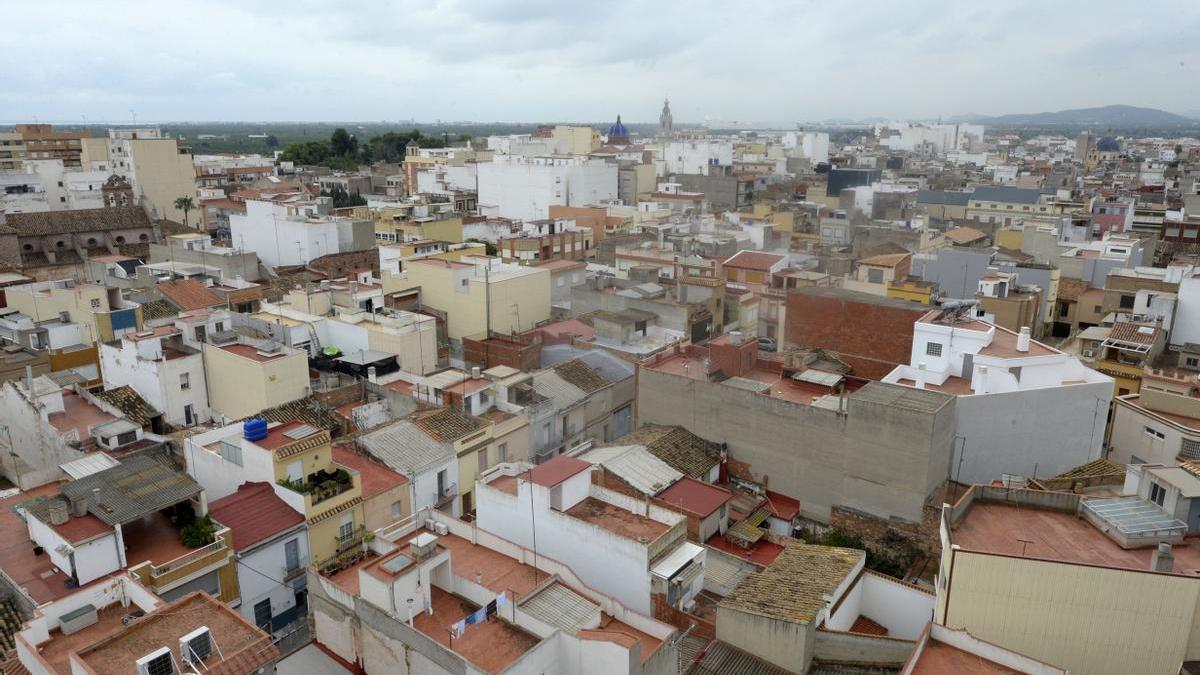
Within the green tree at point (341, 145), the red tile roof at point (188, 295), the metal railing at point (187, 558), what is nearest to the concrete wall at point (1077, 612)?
the metal railing at point (187, 558)

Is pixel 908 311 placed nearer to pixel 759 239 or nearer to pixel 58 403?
pixel 759 239

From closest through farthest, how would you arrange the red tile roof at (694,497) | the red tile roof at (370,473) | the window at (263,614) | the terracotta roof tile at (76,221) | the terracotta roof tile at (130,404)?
the window at (263,614) → the red tile roof at (370,473) → the red tile roof at (694,497) → the terracotta roof tile at (130,404) → the terracotta roof tile at (76,221)

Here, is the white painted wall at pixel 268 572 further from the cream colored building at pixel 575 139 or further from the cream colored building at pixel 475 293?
the cream colored building at pixel 575 139

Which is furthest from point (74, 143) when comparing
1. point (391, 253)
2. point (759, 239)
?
point (759, 239)

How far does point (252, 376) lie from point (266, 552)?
1113 cm

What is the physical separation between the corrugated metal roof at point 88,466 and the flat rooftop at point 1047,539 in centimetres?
2372

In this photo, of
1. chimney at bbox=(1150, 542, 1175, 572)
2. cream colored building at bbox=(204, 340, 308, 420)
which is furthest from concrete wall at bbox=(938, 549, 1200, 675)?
cream colored building at bbox=(204, 340, 308, 420)

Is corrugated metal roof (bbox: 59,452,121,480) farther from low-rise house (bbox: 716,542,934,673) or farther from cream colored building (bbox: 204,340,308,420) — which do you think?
low-rise house (bbox: 716,542,934,673)

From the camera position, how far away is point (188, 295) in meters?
43.2

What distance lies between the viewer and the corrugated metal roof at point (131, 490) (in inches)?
798

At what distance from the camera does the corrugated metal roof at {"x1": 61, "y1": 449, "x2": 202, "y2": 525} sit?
20.3 metres

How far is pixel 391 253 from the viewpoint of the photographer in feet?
175

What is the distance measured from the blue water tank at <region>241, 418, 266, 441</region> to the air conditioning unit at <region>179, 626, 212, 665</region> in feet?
30.8

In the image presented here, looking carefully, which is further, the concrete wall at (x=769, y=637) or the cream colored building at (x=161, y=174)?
the cream colored building at (x=161, y=174)
